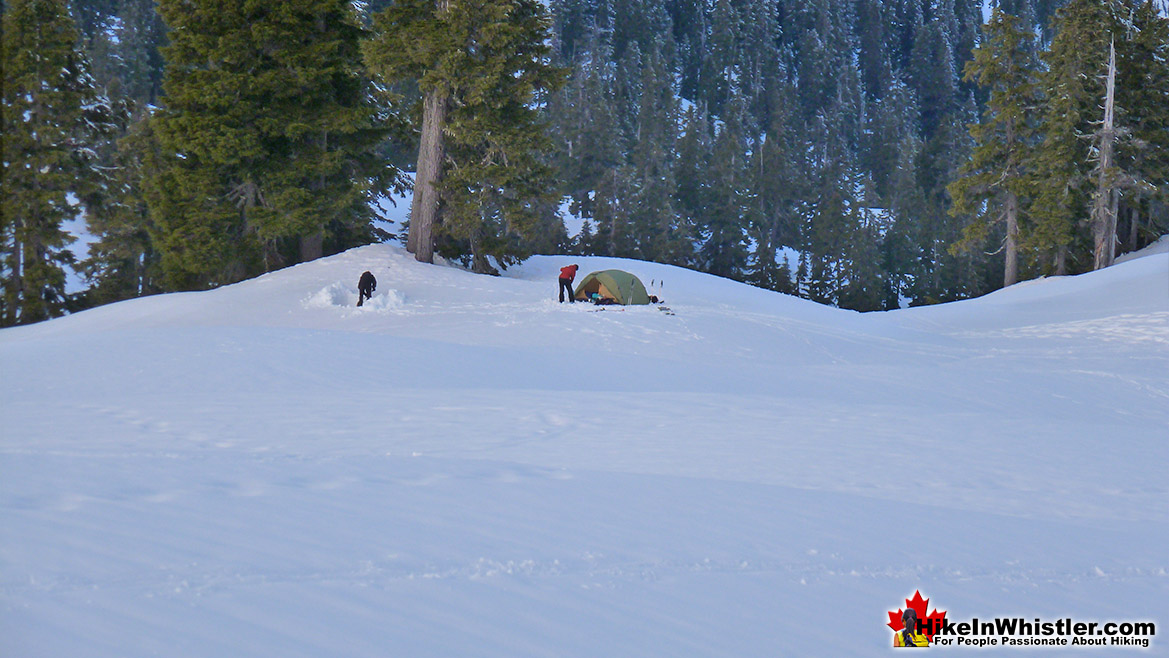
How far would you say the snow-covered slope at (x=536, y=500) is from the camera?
377cm

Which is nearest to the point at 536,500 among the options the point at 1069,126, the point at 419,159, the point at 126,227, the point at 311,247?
the point at 419,159

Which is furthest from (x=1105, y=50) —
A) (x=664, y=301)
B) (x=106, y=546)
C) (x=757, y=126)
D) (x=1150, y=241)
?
(x=757, y=126)

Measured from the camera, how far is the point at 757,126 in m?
90.8

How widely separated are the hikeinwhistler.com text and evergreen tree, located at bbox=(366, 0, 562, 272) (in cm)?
2222

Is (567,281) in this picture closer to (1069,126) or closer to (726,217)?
(1069,126)

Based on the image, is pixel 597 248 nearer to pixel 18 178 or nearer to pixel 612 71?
pixel 18 178

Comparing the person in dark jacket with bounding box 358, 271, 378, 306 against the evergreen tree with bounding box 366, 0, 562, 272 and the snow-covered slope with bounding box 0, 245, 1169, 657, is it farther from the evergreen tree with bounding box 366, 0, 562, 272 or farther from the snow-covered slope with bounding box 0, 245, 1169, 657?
the snow-covered slope with bounding box 0, 245, 1169, 657

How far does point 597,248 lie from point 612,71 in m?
40.9

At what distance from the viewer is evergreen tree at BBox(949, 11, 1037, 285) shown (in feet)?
112

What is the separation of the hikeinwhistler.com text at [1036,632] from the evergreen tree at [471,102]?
22.2m

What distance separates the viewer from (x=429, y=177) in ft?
85.0

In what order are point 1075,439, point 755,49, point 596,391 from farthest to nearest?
point 755,49
point 596,391
point 1075,439

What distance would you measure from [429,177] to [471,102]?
298 centimetres
